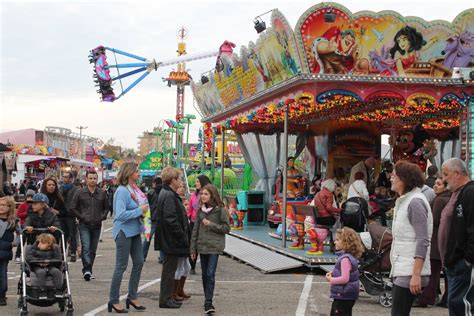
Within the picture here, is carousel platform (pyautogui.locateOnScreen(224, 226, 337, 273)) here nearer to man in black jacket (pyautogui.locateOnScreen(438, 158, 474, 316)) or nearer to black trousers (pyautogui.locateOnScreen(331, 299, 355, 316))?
black trousers (pyautogui.locateOnScreen(331, 299, 355, 316))

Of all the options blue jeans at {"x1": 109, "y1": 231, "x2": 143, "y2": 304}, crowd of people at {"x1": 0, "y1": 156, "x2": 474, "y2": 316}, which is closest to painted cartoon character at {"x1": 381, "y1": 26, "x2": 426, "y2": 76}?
crowd of people at {"x1": 0, "y1": 156, "x2": 474, "y2": 316}

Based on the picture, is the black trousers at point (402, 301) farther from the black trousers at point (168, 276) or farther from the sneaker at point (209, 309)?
the black trousers at point (168, 276)

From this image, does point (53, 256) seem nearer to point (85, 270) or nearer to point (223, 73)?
point (85, 270)

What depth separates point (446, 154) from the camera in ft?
65.2

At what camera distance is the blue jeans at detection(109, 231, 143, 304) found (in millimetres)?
7836

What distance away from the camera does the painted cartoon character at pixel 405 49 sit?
11.9 meters

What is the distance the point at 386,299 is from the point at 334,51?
15.6ft

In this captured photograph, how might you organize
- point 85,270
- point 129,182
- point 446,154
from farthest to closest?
point 446,154
point 85,270
point 129,182

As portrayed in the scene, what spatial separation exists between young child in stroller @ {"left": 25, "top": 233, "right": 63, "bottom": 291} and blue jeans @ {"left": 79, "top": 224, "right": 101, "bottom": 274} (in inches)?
88.5

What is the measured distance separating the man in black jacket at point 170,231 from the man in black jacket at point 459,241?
361cm

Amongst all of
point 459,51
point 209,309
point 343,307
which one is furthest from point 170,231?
point 459,51

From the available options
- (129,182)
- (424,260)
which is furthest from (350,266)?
(129,182)

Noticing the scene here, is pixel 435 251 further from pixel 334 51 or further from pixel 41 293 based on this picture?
pixel 41 293

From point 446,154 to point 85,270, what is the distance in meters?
12.7
